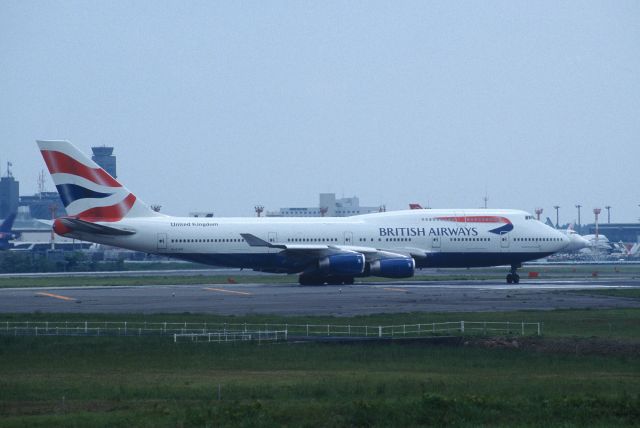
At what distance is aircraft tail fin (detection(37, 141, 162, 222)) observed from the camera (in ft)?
226

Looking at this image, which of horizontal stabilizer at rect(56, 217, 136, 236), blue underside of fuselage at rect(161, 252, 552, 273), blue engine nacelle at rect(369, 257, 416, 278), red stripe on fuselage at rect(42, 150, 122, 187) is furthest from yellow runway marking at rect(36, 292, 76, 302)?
blue engine nacelle at rect(369, 257, 416, 278)

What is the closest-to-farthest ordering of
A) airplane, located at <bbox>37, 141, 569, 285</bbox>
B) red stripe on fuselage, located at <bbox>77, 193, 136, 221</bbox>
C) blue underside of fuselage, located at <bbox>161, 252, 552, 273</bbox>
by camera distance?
airplane, located at <bbox>37, 141, 569, 285</bbox>
red stripe on fuselage, located at <bbox>77, 193, 136, 221</bbox>
blue underside of fuselage, located at <bbox>161, 252, 552, 273</bbox>

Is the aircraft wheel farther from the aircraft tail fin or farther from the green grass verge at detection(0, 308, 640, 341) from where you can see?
the green grass verge at detection(0, 308, 640, 341)

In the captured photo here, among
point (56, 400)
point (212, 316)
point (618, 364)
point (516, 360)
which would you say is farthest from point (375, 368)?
point (212, 316)

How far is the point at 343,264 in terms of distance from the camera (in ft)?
223

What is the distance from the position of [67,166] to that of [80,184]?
1.56 m

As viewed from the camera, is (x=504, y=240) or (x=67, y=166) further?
(x=504, y=240)

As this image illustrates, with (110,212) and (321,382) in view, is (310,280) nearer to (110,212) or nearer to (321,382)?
(110,212)

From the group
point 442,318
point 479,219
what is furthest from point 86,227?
point 442,318

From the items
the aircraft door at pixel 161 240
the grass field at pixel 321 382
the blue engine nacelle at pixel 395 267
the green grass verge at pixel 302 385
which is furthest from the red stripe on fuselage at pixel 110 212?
the green grass verge at pixel 302 385

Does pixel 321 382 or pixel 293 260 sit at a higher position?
pixel 293 260

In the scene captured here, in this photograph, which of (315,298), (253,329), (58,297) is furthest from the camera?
(58,297)

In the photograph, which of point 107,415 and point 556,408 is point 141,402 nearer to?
point 107,415

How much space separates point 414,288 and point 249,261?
13.3 metres
